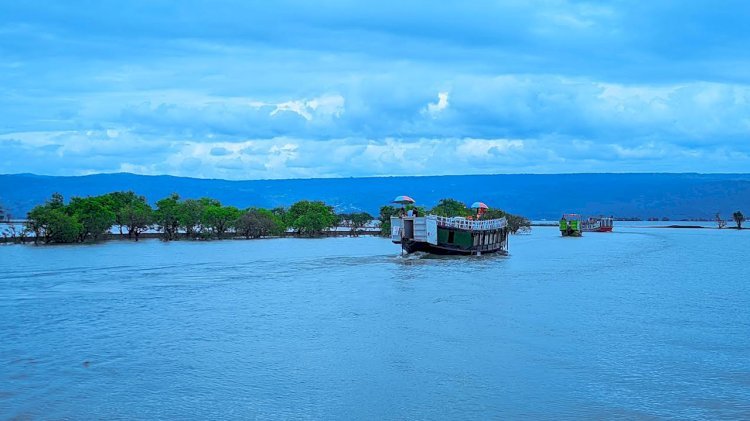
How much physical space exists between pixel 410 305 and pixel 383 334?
250 inches

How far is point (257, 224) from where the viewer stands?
94125 mm

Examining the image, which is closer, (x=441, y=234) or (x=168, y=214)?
(x=441, y=234)

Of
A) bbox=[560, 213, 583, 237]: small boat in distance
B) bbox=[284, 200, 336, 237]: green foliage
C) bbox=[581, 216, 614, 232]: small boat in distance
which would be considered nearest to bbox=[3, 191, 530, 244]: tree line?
bbox=[284, 200, 336, 237]: green foliage

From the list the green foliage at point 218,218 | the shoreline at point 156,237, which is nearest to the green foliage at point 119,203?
the shoreline at point 156,237

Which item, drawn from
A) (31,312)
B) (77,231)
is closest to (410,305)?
(31,312)

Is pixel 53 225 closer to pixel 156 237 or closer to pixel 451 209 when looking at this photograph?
pixel 156 237

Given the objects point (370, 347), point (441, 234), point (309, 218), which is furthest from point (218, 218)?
point (370, 347)

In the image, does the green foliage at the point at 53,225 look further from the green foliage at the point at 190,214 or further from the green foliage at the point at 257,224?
the green foliage at the point at 257,224

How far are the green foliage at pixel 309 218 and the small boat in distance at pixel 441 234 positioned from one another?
43.0m

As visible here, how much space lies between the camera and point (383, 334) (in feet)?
71.9

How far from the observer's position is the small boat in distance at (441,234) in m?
52.3

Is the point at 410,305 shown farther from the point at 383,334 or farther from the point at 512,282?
the point at 512,282

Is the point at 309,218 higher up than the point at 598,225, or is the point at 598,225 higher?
the point at 309,218

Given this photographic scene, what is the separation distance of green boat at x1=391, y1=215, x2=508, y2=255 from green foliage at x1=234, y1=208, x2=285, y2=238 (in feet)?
133
